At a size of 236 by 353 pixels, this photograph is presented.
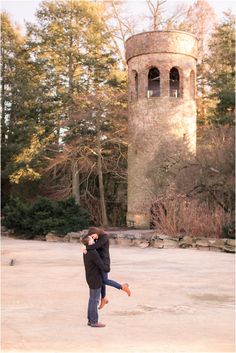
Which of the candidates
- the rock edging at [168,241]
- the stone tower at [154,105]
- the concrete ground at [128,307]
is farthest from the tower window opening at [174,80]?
the concrete ground at [128,307]

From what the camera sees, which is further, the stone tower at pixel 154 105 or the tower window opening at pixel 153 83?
the tower window opening at pixel 153 83

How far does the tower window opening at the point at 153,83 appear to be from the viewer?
24.3m

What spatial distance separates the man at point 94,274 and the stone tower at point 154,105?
16368 mm

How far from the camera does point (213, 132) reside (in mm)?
21250

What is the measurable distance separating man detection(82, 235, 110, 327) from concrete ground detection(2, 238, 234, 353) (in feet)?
0.50

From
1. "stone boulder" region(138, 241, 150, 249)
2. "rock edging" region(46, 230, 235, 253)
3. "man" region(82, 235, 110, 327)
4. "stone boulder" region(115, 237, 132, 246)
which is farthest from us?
"stone boulder" region(115, 237, 132, 246)

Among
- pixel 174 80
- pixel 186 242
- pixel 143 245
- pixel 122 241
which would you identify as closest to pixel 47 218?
pixel 122 241

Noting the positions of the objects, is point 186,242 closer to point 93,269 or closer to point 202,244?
point 202,244

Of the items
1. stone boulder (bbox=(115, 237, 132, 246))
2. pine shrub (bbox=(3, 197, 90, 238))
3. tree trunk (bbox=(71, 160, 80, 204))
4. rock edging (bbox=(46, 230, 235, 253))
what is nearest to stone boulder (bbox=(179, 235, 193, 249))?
rock edging (bbox=(46, 230, 235, 253))

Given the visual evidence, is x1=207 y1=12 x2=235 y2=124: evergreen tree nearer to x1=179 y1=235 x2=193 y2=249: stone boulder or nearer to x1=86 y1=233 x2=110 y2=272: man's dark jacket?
x1=179 y1=235 x2=193 y2=249: stone boulder

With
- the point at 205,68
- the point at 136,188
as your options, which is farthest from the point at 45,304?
the point at 205,68

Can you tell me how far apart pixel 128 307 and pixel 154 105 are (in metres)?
16.9

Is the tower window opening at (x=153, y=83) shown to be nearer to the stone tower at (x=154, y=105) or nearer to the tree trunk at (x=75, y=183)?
the stone tower at (x=154, y=105)

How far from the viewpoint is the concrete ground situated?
5.72 meters
